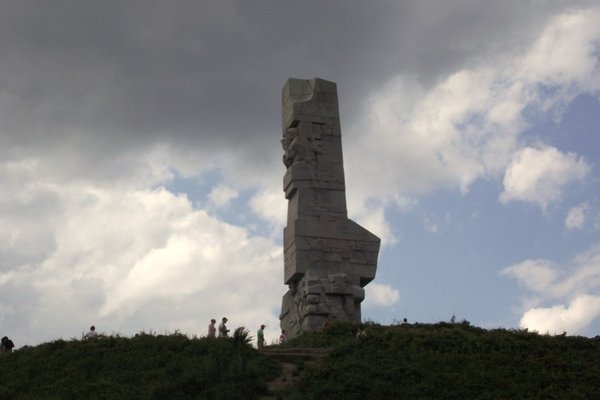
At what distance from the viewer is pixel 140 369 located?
2052cm

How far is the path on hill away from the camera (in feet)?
64.3

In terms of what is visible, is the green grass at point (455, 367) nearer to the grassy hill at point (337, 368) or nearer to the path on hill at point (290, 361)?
the grassy hill at point (337, 368)

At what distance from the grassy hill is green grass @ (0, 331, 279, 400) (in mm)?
22

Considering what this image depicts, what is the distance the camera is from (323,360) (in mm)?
20797

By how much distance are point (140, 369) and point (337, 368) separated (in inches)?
160

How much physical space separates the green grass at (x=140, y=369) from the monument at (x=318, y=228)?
249 inches

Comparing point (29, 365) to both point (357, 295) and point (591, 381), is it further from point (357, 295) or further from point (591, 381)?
point (591, 381)

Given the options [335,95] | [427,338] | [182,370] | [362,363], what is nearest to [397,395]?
[362,363]

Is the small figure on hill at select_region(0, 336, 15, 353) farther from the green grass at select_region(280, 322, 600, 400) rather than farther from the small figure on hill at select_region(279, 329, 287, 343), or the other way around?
the green grass at select_region(280, 322, 600, 400)

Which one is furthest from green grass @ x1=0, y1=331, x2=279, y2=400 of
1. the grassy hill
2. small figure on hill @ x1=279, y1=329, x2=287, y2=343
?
small figure on hill @ x1=279, y1=329, x2=287, y2=343

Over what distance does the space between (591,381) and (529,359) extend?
53.6 inches

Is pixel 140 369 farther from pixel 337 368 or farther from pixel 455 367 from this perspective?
pixel 455 367

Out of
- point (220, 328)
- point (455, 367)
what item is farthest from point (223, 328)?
point (455, 367)

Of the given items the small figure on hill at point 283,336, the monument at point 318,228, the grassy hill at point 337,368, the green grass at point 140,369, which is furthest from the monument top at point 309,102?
the green grass at point 140,369
